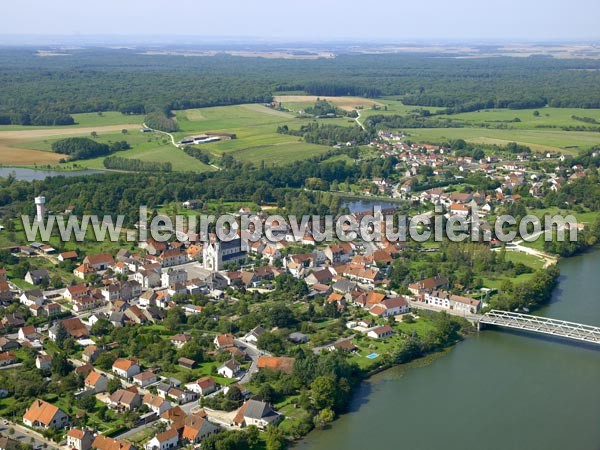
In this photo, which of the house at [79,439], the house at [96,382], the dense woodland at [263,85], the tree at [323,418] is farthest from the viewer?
the dense woodland at [263,85]

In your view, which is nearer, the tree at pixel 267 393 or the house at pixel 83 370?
the tree at pixel 267 393

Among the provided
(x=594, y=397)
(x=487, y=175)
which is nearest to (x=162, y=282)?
(x=594, y=397)

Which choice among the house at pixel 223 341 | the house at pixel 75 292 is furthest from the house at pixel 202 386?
the house at pixel 75 292

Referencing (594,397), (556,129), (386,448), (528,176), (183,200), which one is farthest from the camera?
(556,129)

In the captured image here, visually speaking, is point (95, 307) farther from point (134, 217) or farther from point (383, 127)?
point (383, 127)

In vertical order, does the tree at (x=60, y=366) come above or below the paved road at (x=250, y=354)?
above

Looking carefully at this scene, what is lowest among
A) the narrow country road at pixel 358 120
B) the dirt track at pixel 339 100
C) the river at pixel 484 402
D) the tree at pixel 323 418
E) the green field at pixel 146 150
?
the river at pixel 484 402

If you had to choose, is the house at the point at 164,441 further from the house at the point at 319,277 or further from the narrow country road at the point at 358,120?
the narrow country road at the point at 358,120
